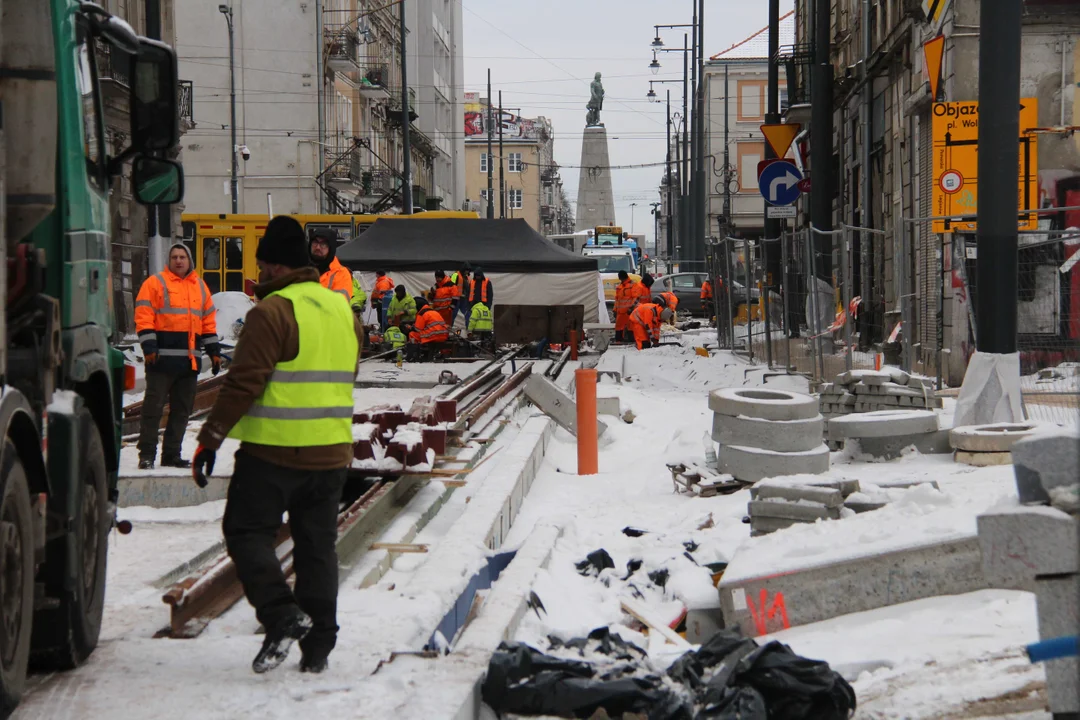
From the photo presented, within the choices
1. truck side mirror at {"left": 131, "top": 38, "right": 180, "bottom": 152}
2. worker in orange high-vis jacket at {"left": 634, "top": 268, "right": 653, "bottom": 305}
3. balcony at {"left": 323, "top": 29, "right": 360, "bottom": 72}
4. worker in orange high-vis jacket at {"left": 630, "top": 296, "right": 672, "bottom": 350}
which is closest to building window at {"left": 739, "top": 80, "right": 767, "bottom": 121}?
balcony at {"left": 323, "top": 29, "right": 360, "bottom": 72}

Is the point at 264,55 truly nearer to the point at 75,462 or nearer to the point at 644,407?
the point at 644,407

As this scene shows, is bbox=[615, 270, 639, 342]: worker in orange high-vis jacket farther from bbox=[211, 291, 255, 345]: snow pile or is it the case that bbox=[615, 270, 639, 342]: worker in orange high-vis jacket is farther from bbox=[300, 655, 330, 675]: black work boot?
bbox=[300, 655, 330, 675]: black work boot

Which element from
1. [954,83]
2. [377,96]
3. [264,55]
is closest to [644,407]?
[954,83]

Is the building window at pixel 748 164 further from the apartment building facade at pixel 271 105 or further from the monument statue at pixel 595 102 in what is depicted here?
the apartment building facade at pixel 271 105

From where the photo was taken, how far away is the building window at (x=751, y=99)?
85.0 metres

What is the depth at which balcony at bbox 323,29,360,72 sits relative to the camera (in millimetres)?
55188

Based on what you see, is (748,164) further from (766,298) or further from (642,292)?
(766,298)

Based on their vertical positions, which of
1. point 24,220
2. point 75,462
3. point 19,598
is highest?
point 24,220

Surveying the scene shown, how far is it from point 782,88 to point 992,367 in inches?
2702

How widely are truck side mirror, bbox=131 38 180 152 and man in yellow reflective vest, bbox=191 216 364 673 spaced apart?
999mm

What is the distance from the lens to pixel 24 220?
4.86 m

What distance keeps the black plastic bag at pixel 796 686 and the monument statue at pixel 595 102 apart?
7077 cm

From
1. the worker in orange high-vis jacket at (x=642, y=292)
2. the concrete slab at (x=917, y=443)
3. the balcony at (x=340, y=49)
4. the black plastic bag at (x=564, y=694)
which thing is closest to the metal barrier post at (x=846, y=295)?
the concrete slab at (x=917, y=443)

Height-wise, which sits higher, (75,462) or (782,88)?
(782,88)
